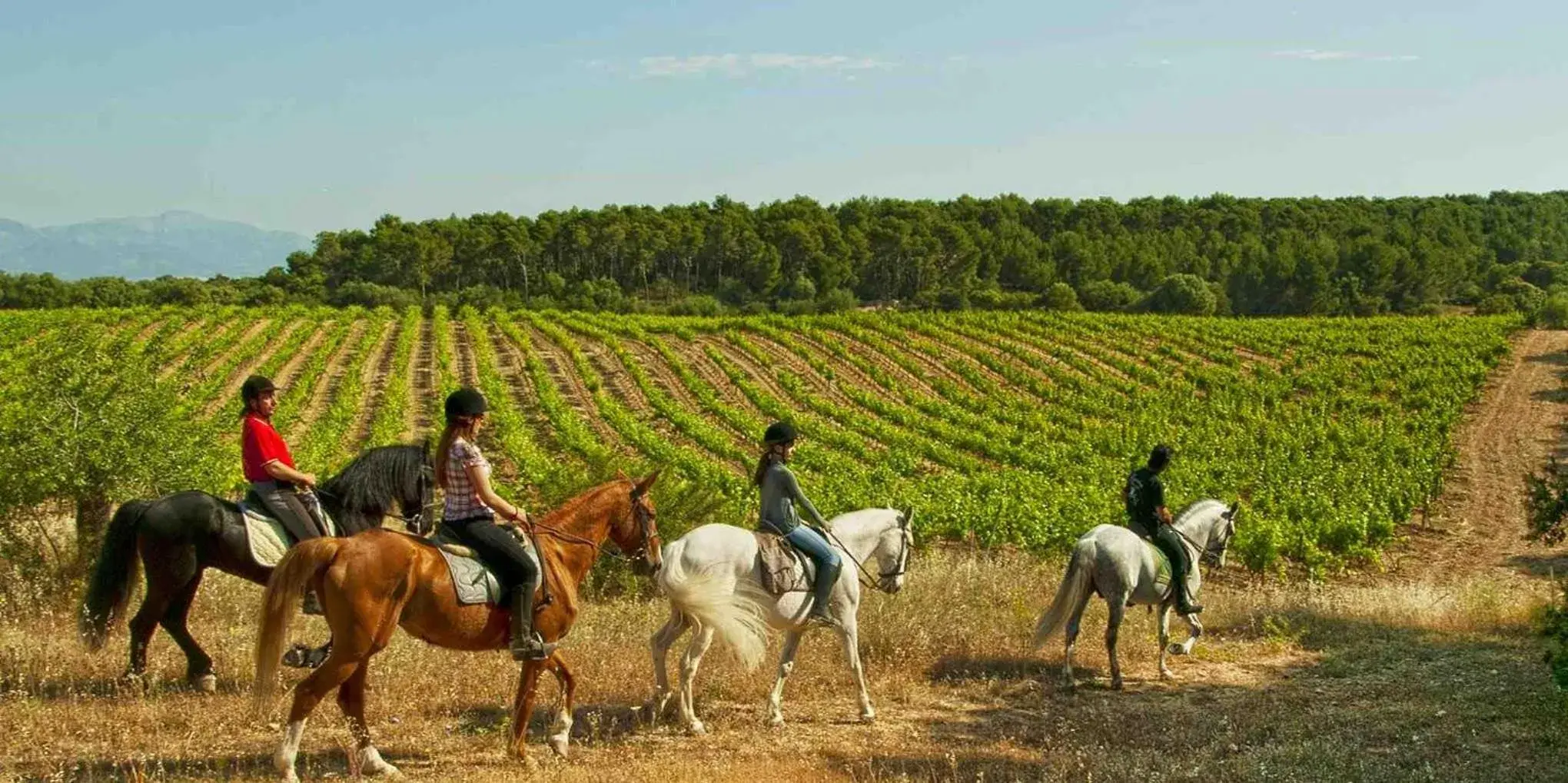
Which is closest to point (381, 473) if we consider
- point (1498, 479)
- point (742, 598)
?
point (742, 598)

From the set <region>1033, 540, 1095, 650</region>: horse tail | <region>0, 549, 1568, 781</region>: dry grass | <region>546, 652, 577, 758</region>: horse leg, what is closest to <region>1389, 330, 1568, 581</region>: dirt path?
<region>0, 549, 1568, 781</region>: dry grass

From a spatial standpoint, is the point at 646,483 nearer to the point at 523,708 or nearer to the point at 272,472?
the point at 523,708

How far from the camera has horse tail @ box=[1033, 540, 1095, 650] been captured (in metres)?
9.86

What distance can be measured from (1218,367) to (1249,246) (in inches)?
2485

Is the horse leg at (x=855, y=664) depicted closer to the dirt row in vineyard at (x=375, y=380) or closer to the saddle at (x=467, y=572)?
the saddle at (x=467, y=572)

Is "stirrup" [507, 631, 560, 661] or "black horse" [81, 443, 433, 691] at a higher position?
"black horse" [81, 443, 433, 691]

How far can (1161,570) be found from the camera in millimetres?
10344

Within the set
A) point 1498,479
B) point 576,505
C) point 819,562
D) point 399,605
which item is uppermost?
point 576,505

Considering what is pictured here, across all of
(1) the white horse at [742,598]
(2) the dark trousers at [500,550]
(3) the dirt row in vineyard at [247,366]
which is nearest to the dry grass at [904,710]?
(1) the white horse at [742,598]

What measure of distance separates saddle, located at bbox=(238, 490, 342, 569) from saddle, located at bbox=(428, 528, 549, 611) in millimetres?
1780

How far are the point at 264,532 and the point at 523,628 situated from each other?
260 cm

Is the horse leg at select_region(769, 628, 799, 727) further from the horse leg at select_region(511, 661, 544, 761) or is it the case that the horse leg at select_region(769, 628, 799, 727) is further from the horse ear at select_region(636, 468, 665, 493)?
the horse leg at select_region(511, 661, 544, 761)

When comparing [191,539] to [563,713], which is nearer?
[563,713]

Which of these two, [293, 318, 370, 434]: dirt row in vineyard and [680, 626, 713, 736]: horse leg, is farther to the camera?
[293, 318, 370, 434]: dirt row in vineyard
